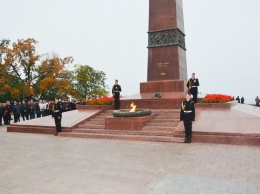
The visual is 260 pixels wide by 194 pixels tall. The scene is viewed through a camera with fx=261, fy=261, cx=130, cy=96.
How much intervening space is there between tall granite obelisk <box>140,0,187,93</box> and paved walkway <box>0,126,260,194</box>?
308 inches

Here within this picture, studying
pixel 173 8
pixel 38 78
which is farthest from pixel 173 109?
pixel 38 78

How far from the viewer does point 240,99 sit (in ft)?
103

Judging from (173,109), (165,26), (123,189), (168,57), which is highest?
(165,26)

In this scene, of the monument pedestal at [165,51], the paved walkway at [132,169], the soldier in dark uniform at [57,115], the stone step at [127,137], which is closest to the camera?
the paved walkway at [132,169]

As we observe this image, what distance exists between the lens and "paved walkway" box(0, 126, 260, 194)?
4598 mm

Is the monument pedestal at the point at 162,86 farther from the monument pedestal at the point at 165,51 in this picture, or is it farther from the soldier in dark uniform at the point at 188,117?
the soldier in dark uniform at the point at 188,117

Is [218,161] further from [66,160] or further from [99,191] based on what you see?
[66,160]

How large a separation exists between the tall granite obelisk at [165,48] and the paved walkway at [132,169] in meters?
7.82

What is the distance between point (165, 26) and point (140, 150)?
10.4 metres

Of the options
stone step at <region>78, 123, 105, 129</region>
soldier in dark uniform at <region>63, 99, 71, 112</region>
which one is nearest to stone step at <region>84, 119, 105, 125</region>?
stone step at <region>78, 123, 105, 129</region>

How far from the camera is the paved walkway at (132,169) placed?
4598 millimetres

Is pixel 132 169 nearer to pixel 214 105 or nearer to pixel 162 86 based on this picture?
pixel 214 105

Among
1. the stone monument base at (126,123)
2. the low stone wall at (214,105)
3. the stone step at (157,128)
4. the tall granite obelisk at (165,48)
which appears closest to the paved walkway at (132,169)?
the stone step at (157,128)

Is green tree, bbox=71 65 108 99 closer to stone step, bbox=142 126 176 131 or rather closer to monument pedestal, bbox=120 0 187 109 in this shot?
monument pedestal, bbox=120 0 187 109
